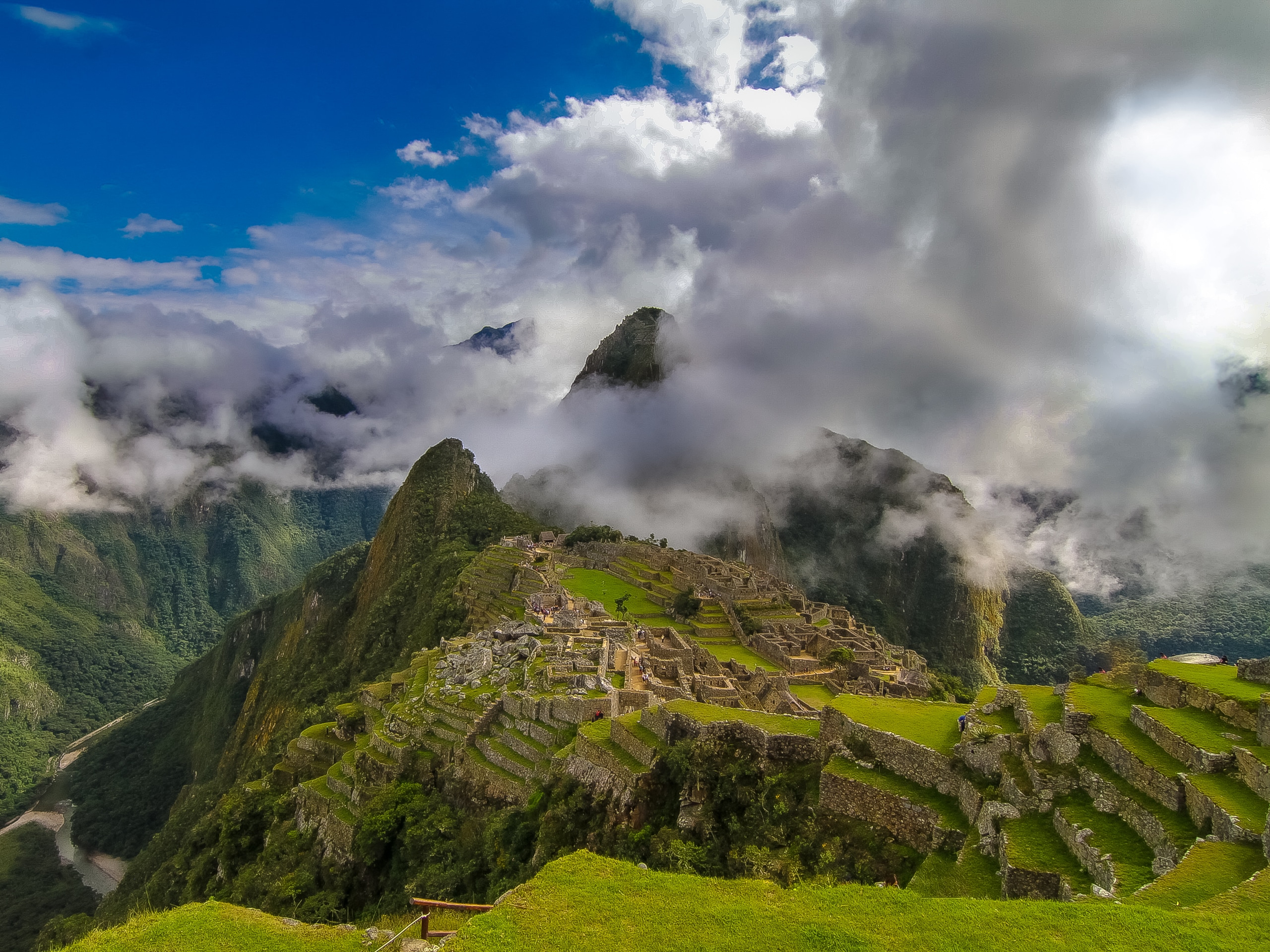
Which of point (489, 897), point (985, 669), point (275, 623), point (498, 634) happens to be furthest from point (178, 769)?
point (985, 669)

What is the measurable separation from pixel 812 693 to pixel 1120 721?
1093 inches

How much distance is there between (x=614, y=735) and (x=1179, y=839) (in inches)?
561

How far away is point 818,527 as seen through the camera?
175375 mm

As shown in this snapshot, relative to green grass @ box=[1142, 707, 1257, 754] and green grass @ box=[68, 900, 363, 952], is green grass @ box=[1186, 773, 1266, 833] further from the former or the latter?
green grass @ box=[68, 900, 363, 952]

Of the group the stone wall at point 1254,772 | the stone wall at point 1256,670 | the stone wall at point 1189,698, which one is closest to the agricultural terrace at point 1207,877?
the stone wall at point 1254,772

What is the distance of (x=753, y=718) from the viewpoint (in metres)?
19.6

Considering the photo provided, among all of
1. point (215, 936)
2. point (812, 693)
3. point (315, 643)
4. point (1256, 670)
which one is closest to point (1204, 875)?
point (1256, 670)

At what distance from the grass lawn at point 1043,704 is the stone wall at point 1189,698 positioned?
1.83m

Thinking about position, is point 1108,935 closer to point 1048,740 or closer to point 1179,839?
point 1179,839

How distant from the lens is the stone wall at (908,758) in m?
13.9

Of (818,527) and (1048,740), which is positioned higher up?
(818,527)

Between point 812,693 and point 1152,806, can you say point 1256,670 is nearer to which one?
point 1152,806

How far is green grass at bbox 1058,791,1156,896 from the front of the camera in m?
9.91

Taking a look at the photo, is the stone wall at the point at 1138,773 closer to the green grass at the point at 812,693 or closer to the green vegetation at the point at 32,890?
the green grass at the point at 812,693
